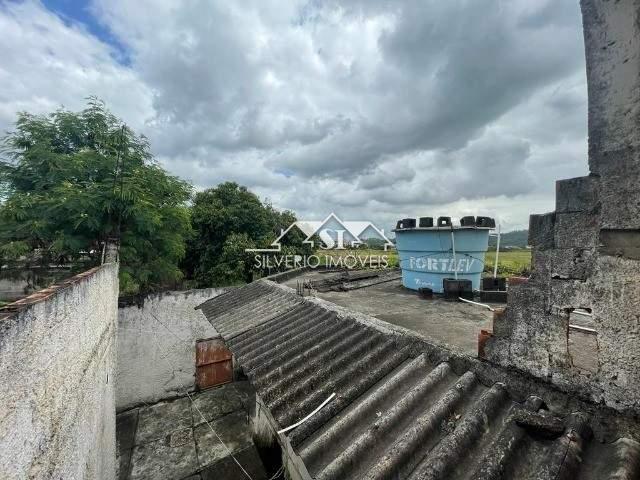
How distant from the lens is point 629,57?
184 centimetres

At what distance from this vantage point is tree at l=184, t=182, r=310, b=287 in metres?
15.0

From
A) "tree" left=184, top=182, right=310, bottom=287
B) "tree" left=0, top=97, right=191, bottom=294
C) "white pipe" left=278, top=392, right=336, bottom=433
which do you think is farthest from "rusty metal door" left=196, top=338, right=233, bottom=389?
"white pipe" left=278, top=392, right=336, bottom=433

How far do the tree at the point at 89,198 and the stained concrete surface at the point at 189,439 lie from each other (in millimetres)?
3961

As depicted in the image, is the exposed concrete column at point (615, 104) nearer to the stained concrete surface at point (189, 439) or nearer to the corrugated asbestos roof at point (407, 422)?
the corrugated asbestos roof at point (407, 422)

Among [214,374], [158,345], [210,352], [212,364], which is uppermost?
[158,345]

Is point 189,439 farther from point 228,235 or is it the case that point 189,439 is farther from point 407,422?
point 228,235

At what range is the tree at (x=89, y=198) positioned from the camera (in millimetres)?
7992

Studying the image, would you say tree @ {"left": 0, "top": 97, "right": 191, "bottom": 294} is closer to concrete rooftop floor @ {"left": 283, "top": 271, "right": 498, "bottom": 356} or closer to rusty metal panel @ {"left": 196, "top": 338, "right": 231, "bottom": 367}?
rusty metal panel @ {"left": 196, "top": 338, "right": 231, "bottom": 367}

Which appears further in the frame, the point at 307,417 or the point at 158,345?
the point at 158,345

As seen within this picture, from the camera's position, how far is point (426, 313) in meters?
5.76

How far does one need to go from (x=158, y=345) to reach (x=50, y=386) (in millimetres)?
8390

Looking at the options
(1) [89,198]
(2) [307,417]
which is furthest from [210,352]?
(2) [307,417]

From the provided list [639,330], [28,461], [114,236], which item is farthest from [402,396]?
[114,236]

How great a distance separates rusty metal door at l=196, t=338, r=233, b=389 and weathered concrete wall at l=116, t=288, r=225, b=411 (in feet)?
1.22
